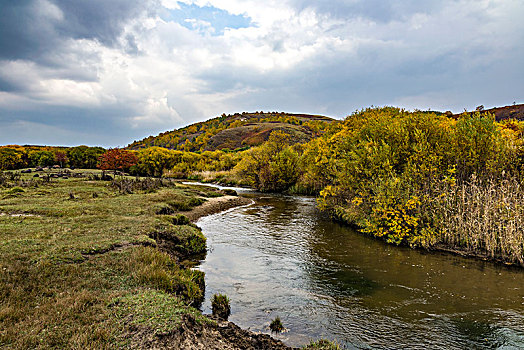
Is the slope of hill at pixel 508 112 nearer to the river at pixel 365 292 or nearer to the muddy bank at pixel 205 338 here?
the river at pixel 365 292

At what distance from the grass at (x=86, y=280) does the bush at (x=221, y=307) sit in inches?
26.5

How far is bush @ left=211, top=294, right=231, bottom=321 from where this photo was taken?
28.4ft

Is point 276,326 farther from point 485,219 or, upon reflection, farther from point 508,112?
point 508,112

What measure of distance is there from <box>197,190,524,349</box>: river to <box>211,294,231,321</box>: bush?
227 mm

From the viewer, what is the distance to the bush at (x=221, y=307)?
8.65m

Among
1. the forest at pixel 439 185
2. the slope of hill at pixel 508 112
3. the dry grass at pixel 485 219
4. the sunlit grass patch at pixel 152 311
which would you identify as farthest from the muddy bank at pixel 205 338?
the slope of hill at pixel 508 112

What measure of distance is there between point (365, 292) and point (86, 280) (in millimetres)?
8977

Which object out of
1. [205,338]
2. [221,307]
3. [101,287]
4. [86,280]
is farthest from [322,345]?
[86,280]

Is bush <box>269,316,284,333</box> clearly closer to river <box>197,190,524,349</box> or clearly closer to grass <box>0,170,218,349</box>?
river <box>197,190,524,349</box>

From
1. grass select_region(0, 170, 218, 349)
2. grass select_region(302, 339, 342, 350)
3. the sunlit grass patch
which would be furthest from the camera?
grass select_region(302, 339, 342, 350)

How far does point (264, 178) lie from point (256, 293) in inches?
1371

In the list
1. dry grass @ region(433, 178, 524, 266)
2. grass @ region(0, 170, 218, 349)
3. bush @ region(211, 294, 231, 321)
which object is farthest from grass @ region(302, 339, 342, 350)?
dry grass @ region(433, 178, 524, 266)

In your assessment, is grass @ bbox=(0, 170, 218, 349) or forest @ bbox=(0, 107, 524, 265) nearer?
grass @ bbox=(0, 170, 218, 349)

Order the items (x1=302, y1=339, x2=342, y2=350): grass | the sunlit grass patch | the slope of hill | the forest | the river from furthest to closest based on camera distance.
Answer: the slope of hill, the forest, the river, (x1=302, y1=339, x2=342, y2=350): grass, the sunlit grass patch
